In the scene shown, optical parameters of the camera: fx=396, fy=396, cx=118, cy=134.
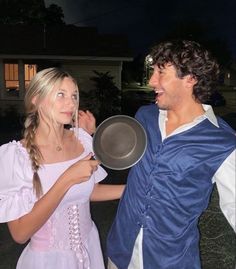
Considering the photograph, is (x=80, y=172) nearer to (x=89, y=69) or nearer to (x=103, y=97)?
(x=103, y=97)

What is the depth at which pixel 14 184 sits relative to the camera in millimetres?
2096

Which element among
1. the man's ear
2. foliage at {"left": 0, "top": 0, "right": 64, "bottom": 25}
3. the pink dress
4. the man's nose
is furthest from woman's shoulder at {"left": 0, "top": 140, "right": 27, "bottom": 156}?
foliage at {"left": 0, "top": 0, "right": 64, "bottom": 25}

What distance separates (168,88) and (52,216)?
3.17 feet

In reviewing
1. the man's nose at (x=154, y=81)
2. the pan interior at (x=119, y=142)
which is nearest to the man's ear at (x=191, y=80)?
the man's nose at (x=154, y=81)

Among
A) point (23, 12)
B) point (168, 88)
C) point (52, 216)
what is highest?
point (23, 12)

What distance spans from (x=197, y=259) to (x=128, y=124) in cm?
85

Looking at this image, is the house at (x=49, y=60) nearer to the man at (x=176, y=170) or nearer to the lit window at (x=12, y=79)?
the lit window at (x=12, y=79)

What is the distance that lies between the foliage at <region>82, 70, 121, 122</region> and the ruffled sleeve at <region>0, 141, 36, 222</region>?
13089 millimetres

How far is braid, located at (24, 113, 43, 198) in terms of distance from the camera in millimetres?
2098

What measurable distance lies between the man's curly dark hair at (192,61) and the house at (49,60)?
13.6 meters

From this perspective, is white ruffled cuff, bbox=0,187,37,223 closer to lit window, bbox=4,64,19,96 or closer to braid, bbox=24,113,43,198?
braid, bbox=24,113,43,198

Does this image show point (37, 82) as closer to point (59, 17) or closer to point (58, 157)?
point (58, 157)

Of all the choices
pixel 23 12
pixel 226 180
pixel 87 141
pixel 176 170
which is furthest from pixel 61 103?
pixel 23 12

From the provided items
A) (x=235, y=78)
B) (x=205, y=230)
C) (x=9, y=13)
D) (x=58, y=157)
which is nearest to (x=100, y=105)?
(x=205, y=230)
